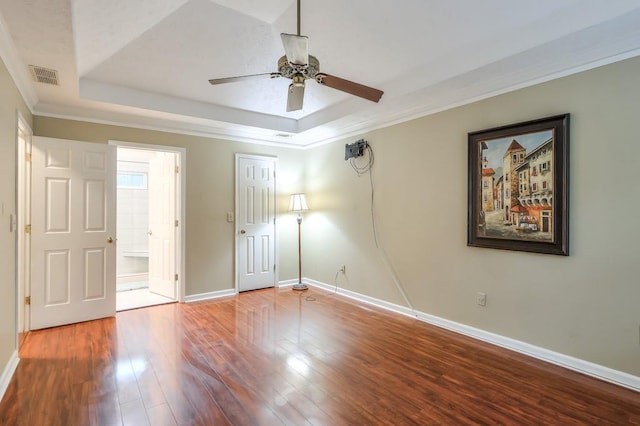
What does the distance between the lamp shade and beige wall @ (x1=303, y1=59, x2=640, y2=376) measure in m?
0.78

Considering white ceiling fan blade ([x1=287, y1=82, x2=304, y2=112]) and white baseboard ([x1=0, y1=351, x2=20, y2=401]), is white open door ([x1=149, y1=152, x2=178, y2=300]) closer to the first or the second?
white baseboard ([x1=0, y1=351, x2=20, y2=401])

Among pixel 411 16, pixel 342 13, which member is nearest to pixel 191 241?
pixel 342 13

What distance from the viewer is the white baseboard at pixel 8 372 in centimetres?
229

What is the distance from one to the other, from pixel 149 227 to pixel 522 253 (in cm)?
504

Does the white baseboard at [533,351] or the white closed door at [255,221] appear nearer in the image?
the white baseboard at [533,351]

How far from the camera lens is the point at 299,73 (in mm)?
2270

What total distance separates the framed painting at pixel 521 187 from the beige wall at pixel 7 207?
12.6 ft

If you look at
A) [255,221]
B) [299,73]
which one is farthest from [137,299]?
[299,73]

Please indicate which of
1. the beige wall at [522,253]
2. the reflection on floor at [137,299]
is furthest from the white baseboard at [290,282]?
the reflection on floor at [137,299]

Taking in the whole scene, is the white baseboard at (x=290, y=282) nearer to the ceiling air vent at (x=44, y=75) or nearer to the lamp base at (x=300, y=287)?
the lamp base at (x=300, y=287)

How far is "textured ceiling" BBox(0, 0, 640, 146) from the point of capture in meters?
2.28

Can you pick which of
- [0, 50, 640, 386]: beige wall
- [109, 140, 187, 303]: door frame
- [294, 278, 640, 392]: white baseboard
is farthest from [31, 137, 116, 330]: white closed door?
[294, 278, 640, 392]: white baseboard

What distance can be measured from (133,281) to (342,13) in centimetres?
553

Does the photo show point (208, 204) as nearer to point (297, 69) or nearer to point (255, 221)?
point (255, 221)
